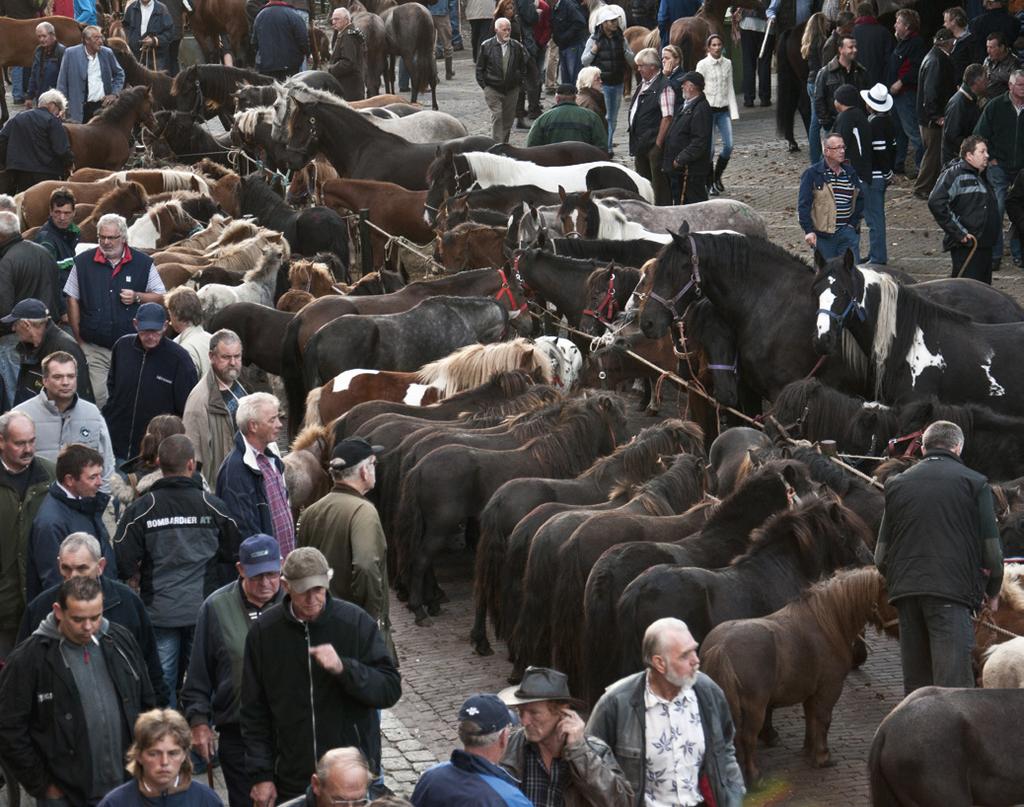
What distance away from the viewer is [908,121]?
910 inches

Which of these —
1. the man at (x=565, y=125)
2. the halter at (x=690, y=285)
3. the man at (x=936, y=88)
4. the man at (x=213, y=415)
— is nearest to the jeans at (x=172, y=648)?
the man at (x=213, y=415)

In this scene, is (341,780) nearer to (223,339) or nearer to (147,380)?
(223,339)

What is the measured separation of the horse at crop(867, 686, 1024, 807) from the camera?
7496 mm

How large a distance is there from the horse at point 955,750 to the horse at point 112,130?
1800 centimetres

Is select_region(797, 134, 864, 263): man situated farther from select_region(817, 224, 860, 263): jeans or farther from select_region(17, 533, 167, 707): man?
select_region(17, 533, 167, 707): man

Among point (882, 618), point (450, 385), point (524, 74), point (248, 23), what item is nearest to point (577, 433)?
point (450, 385)

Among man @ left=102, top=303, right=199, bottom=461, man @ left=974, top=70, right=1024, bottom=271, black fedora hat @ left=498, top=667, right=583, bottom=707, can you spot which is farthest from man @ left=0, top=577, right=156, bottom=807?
man @ left=974, top=70, right=1024, bottom=271

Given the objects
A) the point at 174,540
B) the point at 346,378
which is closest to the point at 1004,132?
the point at 346,378

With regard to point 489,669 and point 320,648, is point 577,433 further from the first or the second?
point 320,648

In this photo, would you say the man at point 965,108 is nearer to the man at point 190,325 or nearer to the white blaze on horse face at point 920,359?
the white blaze on horse face at point 920,359

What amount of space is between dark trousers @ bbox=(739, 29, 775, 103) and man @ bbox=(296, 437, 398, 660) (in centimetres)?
2019

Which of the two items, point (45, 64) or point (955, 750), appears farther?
point (45, 64)

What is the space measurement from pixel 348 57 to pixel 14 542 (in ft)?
67.9

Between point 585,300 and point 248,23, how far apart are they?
16738 mm
